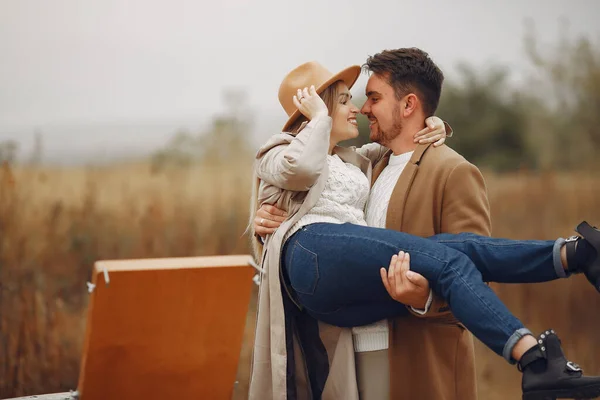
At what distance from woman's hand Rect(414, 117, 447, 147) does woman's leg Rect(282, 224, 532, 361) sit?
26.6 inches

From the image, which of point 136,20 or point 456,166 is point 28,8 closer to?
point 136,20

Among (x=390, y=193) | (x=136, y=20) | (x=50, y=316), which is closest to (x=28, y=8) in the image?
(x=136, y=20)

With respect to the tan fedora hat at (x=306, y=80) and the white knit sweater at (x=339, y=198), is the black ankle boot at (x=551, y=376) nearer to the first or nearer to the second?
the white knit sweater at (x=339, y=198)

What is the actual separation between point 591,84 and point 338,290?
4.57 meters

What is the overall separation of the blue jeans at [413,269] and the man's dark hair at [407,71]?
807mm

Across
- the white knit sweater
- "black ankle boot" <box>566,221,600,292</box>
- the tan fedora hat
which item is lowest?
"black ankle boot" <box>566,221,600,292</box>

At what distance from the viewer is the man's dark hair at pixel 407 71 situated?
322 cm

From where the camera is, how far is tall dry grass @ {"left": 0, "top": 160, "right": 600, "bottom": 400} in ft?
14.6

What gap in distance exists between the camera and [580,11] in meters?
6.39

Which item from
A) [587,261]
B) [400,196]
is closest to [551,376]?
[587,261]

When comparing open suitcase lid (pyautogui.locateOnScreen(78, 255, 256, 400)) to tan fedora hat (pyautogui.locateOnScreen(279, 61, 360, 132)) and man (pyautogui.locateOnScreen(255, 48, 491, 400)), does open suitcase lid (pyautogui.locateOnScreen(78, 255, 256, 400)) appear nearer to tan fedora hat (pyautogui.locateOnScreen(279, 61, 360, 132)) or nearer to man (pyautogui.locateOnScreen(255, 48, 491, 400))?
man (pyautogui.locateOnScreen(255, 48, 491, 400))

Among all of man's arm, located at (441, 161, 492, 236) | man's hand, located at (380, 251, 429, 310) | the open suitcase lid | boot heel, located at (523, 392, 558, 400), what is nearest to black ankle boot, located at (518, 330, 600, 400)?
boot heel, located at (523, 392, 558, 400)

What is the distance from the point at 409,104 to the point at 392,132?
0.48 ft

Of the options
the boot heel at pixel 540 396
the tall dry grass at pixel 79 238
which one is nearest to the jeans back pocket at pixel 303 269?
the boot heel at pixel 540 396
